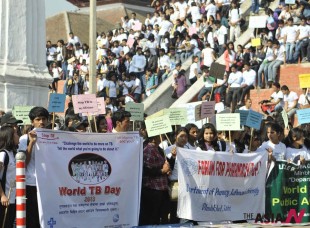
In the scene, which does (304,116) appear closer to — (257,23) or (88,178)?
(88,178)

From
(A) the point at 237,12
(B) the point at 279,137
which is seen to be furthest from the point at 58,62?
(B) the point at 279,137

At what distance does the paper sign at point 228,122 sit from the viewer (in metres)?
14.8

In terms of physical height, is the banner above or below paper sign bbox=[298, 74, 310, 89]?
below

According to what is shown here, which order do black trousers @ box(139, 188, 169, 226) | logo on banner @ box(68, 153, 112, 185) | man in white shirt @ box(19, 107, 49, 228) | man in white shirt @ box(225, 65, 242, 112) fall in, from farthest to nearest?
man in white shirt @ box(225, 65, 242, 112) → black trousers @ box(139, 188, 169, 226) → logo on banner @ box(68, 153, 112, 185) → man in white shirt @ box(19, 107, 49, 228)

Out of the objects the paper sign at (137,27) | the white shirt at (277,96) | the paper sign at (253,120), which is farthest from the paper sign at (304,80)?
the paper sign at (137,27)

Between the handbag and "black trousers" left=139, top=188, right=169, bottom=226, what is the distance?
67 millimetres

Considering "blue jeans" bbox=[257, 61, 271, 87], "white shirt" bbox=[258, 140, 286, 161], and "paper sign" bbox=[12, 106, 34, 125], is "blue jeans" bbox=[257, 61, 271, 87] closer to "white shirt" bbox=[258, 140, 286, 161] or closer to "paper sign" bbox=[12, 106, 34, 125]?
"white shirt" bbox=[258, 140, 286, 161]

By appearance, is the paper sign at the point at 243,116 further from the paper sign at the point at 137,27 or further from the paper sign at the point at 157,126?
the paper sign at the point at 137,27

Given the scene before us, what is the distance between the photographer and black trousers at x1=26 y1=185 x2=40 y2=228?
41.6 ft

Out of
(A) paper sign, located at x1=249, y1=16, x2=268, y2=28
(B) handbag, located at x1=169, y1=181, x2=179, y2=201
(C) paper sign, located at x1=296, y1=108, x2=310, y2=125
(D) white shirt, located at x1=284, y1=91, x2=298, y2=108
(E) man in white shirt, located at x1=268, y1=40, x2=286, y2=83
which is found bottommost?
(B) handbag, located at x1=169, y1=181, x2=179, y2=201

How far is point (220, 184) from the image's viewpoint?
48.1 feet

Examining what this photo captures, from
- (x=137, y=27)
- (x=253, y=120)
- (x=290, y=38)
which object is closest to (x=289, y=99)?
(x=290, y=38)

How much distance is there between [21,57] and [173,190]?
7.54m

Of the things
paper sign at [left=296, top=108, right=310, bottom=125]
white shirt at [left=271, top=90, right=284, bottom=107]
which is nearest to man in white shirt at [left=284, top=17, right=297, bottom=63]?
white shirt at [left=271, top=90, right=284, bottom=107]
